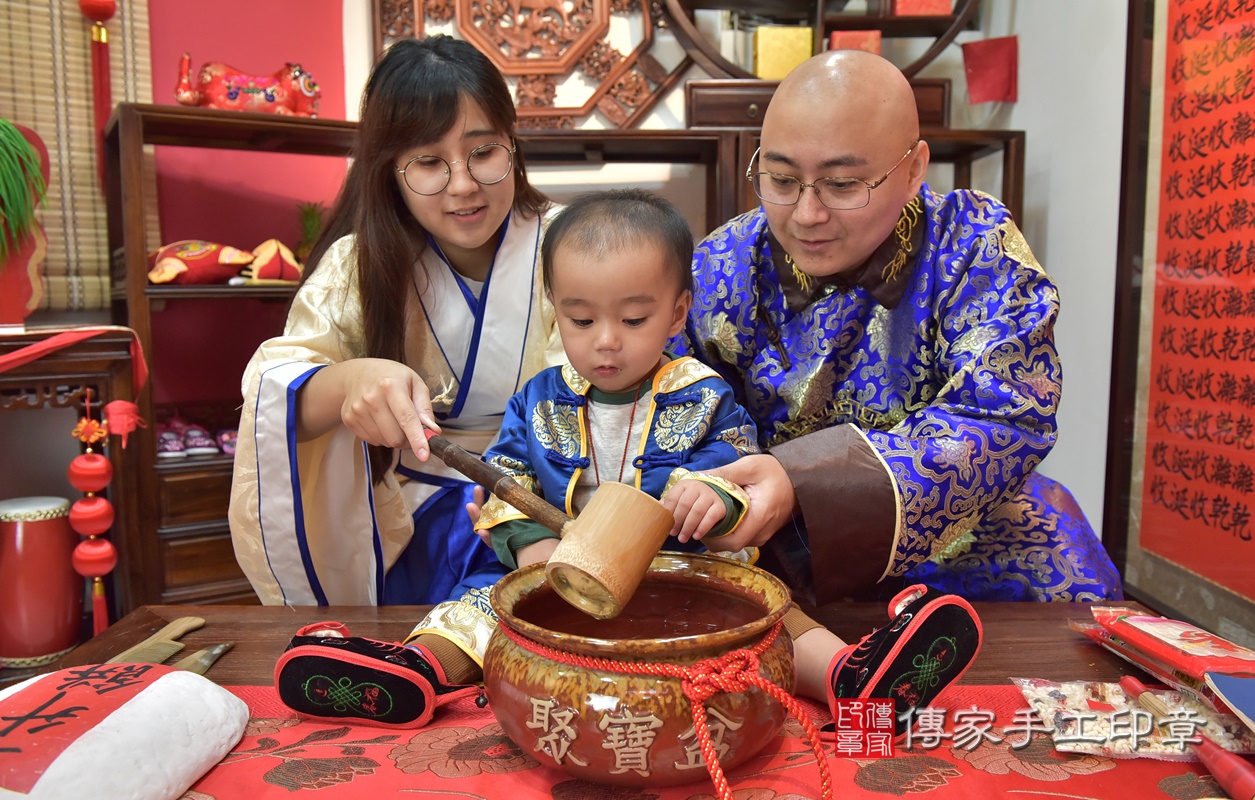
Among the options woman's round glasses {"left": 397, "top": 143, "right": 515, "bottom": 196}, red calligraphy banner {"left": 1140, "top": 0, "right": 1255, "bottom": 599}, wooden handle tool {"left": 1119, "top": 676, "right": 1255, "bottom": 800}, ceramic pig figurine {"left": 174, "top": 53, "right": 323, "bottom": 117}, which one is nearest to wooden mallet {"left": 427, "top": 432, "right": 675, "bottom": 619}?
wooden handle tool {"left": 1119, "top": 676, "right": 1255, "bottom": 800}

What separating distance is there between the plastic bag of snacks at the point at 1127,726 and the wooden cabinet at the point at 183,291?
2583 mm

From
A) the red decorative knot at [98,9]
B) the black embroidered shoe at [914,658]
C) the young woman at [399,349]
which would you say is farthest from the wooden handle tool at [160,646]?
the red decorative knot at [98,9]


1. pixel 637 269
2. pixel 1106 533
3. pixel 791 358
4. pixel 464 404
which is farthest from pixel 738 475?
pixel 1106 533

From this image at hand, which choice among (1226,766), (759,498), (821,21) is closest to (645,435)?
(759,498)

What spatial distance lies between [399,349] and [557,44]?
240cm

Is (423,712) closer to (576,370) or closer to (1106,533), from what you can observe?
(576,370)

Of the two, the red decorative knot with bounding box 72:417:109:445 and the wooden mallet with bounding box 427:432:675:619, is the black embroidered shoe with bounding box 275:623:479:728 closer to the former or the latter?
the wooden mallet with bounding box 427:432:675:619

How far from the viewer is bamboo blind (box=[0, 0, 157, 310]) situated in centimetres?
322

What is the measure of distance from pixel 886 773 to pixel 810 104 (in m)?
1.07

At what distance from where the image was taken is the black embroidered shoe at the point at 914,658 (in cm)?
92

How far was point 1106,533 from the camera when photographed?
2.85m

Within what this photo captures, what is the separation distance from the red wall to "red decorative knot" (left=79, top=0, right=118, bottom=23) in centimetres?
18

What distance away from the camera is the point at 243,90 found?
318cm

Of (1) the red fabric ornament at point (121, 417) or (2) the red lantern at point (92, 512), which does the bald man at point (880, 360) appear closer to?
(1) the red fabric ornament at point (121, 417)
